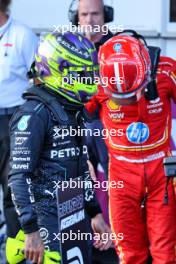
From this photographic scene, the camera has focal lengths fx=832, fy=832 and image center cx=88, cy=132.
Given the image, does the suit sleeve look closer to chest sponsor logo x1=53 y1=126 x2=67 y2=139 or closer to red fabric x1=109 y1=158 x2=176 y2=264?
chest sponsor logo x1=53 y1=126 x2=67 y2=139

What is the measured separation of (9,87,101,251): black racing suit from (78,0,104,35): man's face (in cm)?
190

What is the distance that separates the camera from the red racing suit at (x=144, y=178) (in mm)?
4719

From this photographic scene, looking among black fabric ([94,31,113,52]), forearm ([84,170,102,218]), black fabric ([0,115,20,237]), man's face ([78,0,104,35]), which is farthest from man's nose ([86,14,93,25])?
forearm ([84,170,102,218])

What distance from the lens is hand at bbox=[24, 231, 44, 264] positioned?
3789 mm

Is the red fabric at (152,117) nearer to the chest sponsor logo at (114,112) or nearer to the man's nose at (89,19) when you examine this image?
the chest sponsor logo at (114,112)

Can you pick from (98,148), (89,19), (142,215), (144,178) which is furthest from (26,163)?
(89,19)

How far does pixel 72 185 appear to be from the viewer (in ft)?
13.1

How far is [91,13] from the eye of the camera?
585 centimetres

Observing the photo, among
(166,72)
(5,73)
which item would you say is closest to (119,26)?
(5,73)

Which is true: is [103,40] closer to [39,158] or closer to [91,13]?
[91,13]

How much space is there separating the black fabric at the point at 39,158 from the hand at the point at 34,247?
3cm

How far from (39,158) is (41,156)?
A: 31 mm

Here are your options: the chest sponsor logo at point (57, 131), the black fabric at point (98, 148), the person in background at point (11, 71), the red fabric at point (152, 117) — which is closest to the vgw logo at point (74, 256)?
the chest sponsor logo at point (57, 131)

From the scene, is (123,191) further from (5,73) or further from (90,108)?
(5,73)
